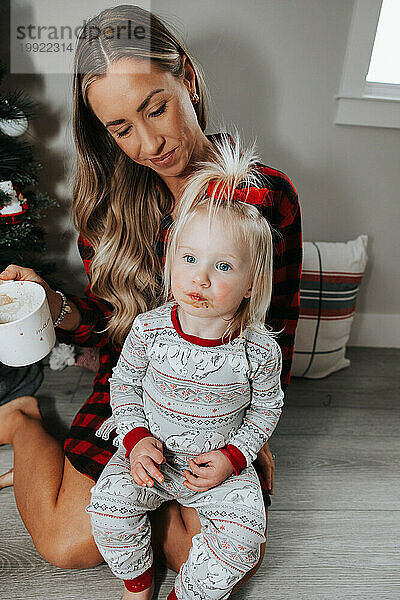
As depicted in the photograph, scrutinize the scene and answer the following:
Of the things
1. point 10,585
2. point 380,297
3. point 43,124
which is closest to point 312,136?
point 380,297

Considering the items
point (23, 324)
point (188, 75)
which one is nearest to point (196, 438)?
point (23, 324)

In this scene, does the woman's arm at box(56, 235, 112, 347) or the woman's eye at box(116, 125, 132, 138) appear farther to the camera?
the woman's arm at box(56, 235, 112, 347)

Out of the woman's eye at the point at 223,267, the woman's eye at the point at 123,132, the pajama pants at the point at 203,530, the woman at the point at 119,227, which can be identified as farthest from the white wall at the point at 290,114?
the pajama pants at the point at 203,530

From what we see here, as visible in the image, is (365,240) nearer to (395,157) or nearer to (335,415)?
(395,157)

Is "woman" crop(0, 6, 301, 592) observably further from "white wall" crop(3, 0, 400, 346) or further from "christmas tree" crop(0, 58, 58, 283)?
"white wall" crop(3, 0, 400, 346)

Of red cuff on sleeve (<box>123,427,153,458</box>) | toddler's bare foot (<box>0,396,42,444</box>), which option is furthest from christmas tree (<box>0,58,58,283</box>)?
red cuff on sleeve (<box>123,427,153,458</box>)

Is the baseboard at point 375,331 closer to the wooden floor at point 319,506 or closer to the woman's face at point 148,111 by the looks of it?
the wooden floor at point 319,506

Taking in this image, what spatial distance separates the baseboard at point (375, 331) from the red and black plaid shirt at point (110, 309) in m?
0.84

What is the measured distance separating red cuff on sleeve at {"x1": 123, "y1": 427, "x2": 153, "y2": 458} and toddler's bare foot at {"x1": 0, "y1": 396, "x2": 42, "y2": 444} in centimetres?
49

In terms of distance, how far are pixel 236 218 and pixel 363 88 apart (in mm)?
984

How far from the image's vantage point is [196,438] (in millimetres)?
1024

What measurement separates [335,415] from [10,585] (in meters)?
1.04

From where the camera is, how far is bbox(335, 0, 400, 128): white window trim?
4.97ft

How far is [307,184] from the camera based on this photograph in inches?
69.3
